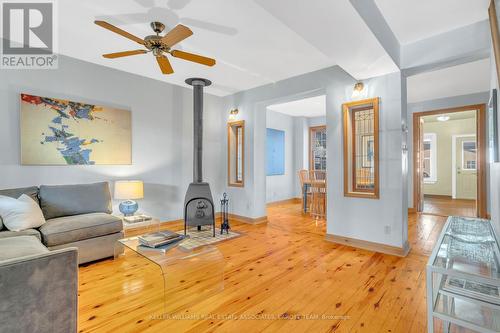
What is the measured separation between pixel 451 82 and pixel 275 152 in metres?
3.98

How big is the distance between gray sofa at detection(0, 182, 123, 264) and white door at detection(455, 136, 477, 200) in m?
9.41

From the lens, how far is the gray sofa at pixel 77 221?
2.56 m

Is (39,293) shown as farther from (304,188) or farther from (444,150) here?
(444,150)

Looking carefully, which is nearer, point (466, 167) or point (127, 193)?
point (127, 193)

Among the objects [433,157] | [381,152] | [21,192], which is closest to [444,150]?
[433,157]

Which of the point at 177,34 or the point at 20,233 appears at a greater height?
the point at 177,34

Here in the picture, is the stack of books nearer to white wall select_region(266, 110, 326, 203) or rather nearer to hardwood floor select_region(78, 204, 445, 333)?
hardwood floor select_region(78, 204, 445, 333)

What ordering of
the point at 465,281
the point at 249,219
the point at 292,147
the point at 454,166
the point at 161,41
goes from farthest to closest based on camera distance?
the point at 454,166
the point at 292,147
the point at 249,219
the point at 161,41
the point at 465,281

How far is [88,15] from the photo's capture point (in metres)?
2.46

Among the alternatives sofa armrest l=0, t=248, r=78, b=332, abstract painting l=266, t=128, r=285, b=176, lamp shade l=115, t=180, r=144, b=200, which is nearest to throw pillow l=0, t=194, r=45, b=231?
lamp shade l=115, t=180, r=144, b=200

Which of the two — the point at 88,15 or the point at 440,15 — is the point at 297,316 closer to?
the point at 440,15

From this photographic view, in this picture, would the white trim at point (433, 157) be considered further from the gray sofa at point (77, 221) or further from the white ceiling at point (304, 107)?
the gray sofa at point (77, 221)

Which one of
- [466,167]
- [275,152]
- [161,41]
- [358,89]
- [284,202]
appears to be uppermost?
[161,41]

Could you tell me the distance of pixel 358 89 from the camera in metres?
3.35
